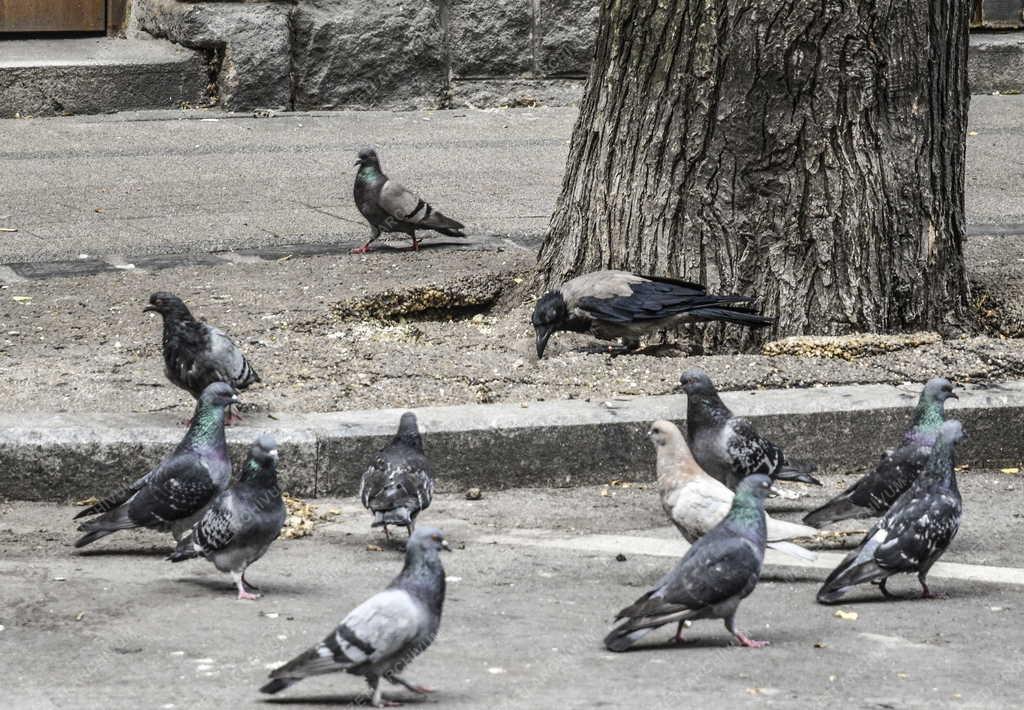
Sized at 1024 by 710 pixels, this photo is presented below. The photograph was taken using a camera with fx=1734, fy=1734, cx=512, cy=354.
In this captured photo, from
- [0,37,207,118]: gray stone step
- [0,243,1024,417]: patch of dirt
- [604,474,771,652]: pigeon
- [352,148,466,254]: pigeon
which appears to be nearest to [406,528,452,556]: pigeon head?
[604,474,771,652]: pigeon

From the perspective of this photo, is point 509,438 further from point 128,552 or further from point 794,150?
point 794,150

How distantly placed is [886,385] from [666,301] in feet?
3.40

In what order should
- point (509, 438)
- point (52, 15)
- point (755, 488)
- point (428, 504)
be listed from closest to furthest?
point (755, 488) → point (428, 504) → point (509, 438) → point (52, 15)

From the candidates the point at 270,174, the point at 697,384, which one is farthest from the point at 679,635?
the point at 270,174

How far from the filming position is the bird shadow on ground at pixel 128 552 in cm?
588

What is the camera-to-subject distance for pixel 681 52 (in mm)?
7750

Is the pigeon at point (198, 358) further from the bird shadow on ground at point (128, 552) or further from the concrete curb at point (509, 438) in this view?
the bird shadow on ground at point (128, 552)

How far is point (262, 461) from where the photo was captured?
5.54m

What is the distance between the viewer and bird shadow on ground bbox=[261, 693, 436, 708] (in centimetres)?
452

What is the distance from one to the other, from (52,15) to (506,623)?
1083cm

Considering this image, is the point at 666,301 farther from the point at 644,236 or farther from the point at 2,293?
the point at 2,293

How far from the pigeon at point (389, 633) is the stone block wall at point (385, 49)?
10.3 meters

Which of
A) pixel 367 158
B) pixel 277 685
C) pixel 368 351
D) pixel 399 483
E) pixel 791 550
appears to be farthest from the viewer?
pixel 367 158

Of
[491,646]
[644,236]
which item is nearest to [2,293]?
[644,236]
